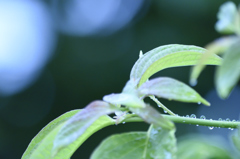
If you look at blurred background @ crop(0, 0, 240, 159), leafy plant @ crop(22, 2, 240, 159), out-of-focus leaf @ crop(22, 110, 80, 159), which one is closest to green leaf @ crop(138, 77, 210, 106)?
leafy plant @ crop(22, 2, 240, 159)

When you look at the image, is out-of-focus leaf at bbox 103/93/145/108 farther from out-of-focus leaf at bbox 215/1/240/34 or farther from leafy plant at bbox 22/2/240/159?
out-of-focus leaf at bbox 215/1/240/34

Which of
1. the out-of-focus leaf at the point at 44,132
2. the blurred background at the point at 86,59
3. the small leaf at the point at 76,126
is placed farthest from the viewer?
the blurred background at the point at 86,59

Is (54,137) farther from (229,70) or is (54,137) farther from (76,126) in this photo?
(229,70)

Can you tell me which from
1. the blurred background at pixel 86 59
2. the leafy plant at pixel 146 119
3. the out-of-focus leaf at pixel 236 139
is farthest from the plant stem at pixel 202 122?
the blurred background at pixel 86 59

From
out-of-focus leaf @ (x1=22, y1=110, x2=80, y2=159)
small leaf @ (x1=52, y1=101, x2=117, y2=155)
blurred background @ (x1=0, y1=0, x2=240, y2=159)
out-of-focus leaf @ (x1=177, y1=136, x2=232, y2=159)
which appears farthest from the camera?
blurred background @ (x1=0, y1=0, x2=240, y2=159)

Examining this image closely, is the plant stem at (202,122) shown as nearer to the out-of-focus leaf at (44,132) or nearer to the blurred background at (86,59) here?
the out-of-focus leaf at (44,132)

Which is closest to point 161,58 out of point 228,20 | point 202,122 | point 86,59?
point 202,122

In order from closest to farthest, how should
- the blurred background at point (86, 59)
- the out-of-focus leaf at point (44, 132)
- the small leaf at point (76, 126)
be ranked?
the small leaf at point (76, 126) → the out-of-focus leaf at point (44, 132) → the blurred background at point (86, 59)
